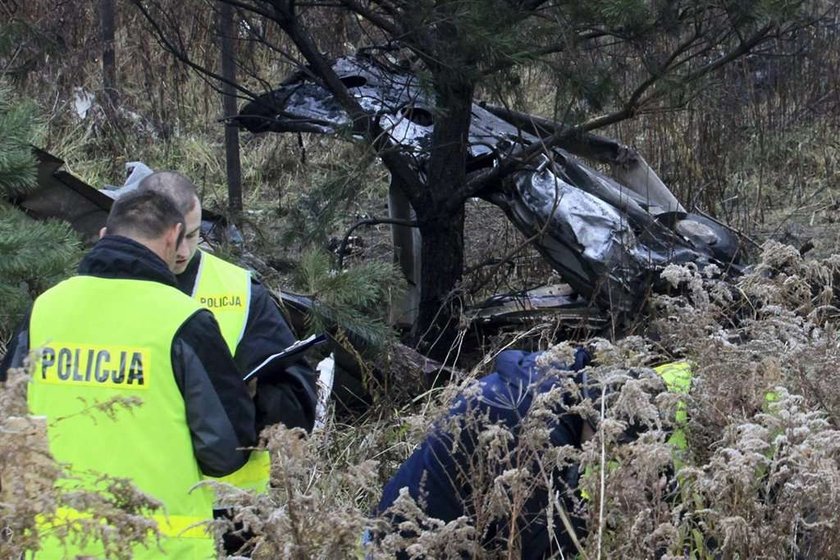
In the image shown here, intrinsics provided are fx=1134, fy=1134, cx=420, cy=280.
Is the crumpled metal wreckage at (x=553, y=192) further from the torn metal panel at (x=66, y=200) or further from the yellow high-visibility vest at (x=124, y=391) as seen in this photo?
the yellow high-visibility vest at (x=124, y=391)

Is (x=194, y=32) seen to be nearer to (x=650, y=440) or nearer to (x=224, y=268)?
(x=224, y=268)

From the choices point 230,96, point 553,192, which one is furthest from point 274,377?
point 230,96

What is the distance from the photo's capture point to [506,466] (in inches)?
107

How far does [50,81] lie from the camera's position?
33.2ft

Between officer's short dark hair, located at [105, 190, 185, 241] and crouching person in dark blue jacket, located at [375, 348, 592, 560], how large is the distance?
914mm

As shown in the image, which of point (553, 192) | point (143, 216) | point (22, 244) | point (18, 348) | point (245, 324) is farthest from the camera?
point (553, 192)

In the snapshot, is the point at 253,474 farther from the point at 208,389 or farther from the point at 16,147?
the point at 16,147

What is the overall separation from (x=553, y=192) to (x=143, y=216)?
308 cm

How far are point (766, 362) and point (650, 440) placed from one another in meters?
0.54

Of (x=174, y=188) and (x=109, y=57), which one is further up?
(x=109, y=57)

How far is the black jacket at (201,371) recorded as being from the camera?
280 centimetres

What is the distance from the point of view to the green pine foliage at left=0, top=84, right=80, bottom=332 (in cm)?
370

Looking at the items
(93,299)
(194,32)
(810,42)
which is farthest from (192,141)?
(93,299)

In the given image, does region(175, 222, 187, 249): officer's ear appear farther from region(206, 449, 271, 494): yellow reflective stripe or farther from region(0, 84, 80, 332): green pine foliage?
region(0, 84, 80, 332): green pine foliage
